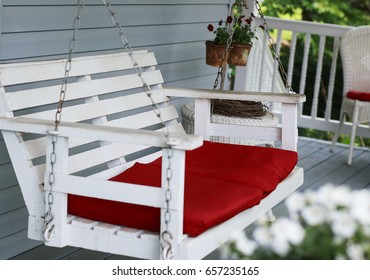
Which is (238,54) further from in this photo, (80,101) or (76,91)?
(76,91)

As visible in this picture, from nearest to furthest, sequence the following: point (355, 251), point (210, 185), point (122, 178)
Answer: point (355, 251) < point (210, 185) < point (122, 178)

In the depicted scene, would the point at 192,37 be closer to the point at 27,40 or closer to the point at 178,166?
the point at 27,40

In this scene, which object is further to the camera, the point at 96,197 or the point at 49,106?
the point at 49,106

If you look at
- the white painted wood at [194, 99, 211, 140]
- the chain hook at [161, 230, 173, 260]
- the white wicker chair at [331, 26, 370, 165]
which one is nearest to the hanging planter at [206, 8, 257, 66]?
the white painted wood at [194, 99, 211, 140]

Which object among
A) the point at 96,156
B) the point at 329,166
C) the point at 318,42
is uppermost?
the point at 96,156

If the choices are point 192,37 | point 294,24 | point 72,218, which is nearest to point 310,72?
point 294,24

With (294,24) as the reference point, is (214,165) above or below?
below

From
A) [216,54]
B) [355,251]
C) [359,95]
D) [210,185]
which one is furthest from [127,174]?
[359,95]

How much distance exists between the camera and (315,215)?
58.5 inches

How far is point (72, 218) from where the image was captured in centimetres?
280

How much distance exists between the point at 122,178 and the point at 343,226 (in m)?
1.76

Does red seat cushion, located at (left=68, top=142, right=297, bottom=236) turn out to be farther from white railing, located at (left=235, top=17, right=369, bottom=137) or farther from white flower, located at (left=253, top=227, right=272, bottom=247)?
white railing, located at (left=235, top=17, right=369, bottom=137)
